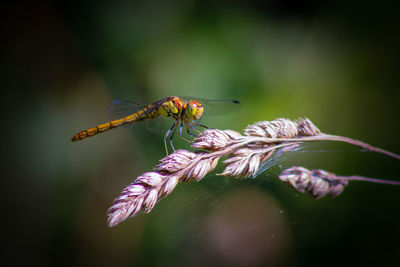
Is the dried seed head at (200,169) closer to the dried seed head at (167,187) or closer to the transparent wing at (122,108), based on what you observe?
the dried seed head at (167,187)

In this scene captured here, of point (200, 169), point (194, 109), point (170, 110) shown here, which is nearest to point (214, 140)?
point (200, 169)

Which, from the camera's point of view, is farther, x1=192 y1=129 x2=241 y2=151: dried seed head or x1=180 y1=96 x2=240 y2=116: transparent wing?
x1=180 y1=96 x2=240 y2=116: transparent wing

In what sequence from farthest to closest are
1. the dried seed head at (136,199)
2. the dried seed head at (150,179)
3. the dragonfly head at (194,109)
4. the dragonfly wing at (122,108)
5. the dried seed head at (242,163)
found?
the dragonfly wing at (122,108) < the dragonfly head at (194,109) < the dried seed head at (242,163) < the dried seed head at (150,179) < the dried seed head at (136,199)

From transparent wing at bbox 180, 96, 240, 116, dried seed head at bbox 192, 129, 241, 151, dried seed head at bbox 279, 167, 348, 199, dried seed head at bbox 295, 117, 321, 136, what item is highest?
transparent wing at bbox 180, 96, 240, 116

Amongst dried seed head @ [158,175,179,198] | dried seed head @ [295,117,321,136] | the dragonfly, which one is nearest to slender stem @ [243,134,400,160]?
dried seed head @ [295,117,321,136]

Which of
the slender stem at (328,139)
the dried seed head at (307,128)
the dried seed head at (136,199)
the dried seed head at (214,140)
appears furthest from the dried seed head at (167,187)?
the dried seed head at (307,128)

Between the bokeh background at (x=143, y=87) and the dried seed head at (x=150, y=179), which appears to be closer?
the dried seed head at (x=150, y=179)

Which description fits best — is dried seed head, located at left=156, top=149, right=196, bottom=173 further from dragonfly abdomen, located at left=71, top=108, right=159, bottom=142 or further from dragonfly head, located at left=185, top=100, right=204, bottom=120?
dragonfly abdomen, located at left=71, top=108, right=159, bottom=142
